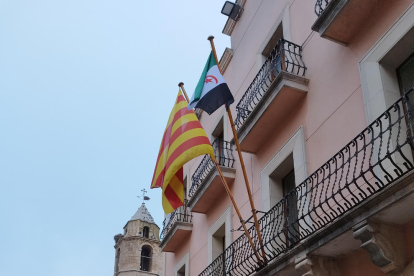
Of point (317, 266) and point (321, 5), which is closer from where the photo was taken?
point (317, 266)

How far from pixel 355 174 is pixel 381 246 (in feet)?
4.51

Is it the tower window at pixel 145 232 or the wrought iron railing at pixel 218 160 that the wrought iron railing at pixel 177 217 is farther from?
the tower window at pixel 145 232

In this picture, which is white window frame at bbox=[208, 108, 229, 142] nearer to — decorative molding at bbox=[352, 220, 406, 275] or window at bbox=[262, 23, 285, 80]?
window at bbox=[262, 23, 285, 80]

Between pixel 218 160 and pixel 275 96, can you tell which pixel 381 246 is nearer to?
pixel 275 96

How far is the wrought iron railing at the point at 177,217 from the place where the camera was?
15.3m

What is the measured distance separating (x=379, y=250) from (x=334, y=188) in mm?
1676

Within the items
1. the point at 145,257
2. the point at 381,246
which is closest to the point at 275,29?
the point at 381,246

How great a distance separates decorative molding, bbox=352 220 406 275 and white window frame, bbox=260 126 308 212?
2514 millimetres

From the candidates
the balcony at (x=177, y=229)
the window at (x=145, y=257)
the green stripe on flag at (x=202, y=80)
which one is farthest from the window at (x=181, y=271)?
the window at (x=145, y=257)

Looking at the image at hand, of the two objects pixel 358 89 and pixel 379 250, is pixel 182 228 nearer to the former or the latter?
pixel 358 89

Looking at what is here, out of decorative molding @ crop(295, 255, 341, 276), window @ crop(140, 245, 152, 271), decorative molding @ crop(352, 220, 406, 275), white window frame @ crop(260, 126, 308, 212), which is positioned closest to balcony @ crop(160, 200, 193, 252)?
white window frame @ crop(260, 126, 308, 212)

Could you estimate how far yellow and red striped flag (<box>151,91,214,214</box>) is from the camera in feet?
32.7

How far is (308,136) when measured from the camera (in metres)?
9.20

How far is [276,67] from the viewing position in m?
11.1
